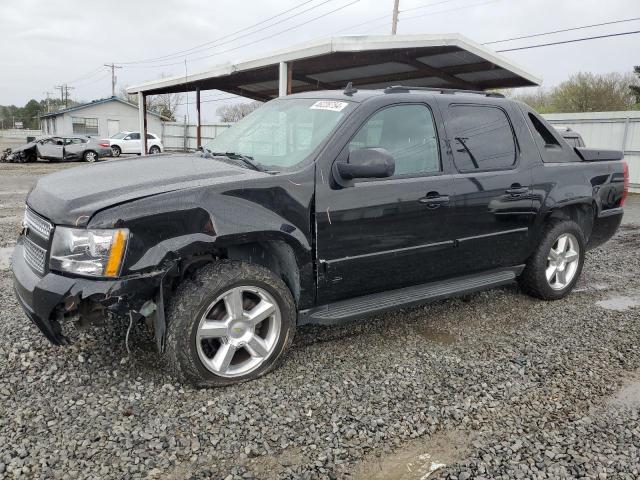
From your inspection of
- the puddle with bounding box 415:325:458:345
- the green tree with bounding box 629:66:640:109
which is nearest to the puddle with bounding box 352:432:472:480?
the puddle with bounding box 415:325:458:345

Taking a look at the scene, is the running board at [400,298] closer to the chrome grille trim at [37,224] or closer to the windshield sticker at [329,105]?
the windshield sticker at [329,105]

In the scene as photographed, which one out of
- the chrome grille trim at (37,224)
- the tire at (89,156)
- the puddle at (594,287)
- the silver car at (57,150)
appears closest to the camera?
the chrome grille trim at (37,224)

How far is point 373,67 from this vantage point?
13.1m

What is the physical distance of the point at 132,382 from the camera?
3.08 meters

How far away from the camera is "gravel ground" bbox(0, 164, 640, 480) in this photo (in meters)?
2.44

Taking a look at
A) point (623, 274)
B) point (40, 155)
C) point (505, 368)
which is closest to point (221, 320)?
→ point (505, 368)

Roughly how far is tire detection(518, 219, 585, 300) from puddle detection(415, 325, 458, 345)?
4.04 ft

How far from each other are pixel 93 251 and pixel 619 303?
476cm

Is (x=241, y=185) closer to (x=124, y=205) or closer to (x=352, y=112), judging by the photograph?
(x=124, y=205)

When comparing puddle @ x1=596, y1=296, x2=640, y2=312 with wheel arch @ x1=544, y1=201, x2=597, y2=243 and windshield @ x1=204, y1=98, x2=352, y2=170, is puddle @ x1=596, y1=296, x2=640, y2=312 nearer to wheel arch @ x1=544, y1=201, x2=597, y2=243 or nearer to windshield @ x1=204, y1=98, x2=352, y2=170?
wheel arch @ x1=544, y1=201, x2=597, y2=243

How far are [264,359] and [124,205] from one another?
4.18 ft

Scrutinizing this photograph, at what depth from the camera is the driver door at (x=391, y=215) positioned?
3338mm

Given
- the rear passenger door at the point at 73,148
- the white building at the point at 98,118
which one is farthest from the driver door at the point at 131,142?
the white building at the point at 98,118

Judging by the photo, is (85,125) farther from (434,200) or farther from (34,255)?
(434,200)
